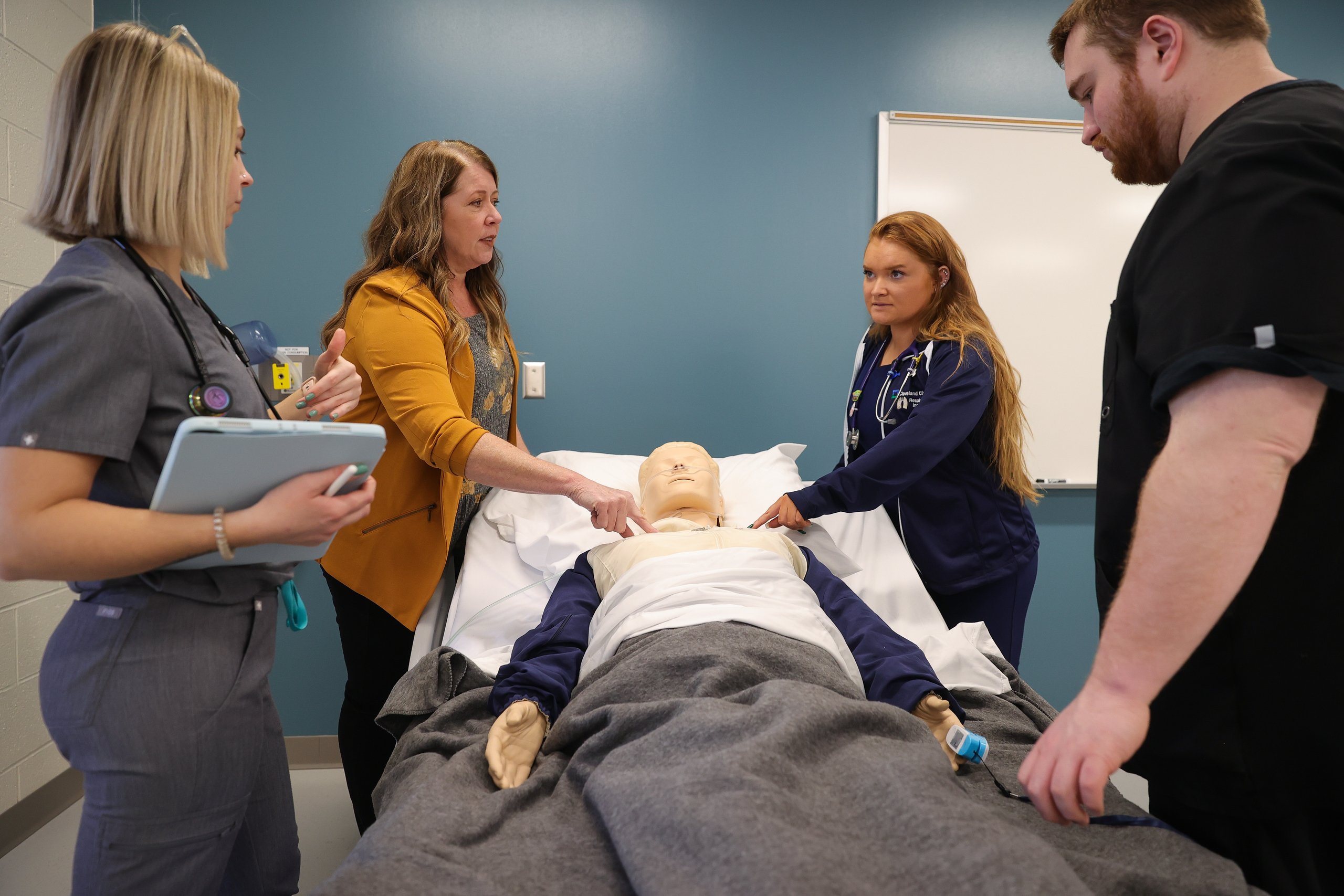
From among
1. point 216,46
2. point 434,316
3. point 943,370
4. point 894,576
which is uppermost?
point 216,46

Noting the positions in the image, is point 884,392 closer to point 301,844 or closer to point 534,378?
point 534,378

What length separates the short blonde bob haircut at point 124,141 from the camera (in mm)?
969

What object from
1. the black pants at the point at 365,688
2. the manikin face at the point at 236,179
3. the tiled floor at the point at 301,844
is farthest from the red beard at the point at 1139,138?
the tiled floor at the point at 301,844

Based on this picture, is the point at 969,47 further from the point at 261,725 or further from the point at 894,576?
the point at 261,725

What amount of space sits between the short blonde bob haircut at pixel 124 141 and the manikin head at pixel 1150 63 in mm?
1149

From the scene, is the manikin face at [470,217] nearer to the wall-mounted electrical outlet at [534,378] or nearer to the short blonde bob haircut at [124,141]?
the wall-mounted electrical outlet at [534,378]

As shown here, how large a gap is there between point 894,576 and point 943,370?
526mm

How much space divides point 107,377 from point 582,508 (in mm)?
1359

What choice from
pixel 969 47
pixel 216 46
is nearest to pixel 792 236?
pixel 969 47

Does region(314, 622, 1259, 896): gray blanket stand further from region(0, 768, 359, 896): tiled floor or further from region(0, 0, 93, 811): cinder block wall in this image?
region(0, 0, 93, 811): cinder block wall

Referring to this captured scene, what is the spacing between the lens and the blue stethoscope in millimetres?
2068

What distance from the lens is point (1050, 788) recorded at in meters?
0.84

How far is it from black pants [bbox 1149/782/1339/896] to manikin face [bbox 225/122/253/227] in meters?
1.44

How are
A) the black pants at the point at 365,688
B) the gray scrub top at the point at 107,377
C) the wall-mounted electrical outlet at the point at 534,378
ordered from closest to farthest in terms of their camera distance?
the gray scrub top at the point at 107,377 < the black pants at the point at 365,688 < the wall-mounted electrical outlet at the point at 534,378
